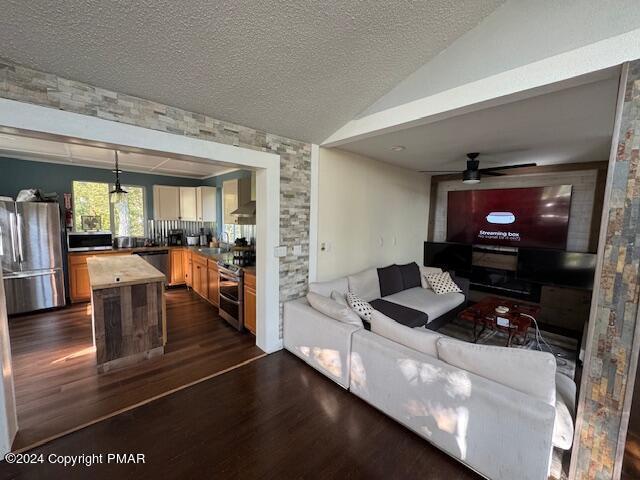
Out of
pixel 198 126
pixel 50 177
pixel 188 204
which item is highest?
pixel 198 126

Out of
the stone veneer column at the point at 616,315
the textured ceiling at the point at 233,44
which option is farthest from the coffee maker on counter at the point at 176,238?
the stone veneer column at the point at 616,315

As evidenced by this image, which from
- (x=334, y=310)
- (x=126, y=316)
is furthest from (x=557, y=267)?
(x=126, y=316)

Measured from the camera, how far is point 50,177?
4.56 metres

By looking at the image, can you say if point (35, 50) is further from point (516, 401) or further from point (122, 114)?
point (516, 401)

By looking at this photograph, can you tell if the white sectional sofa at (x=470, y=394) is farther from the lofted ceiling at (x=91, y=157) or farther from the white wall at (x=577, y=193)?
the white wall at (x=577, y=193)

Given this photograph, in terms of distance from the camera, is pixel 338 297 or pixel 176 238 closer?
pixel 338 297

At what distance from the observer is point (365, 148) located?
342 centimetres

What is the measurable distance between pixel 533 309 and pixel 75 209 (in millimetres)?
7340

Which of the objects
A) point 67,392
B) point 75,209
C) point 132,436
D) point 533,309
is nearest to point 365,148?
point 533,309

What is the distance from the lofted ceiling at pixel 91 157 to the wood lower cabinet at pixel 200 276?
1.67 meters

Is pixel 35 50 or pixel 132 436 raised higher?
pixel 35 50

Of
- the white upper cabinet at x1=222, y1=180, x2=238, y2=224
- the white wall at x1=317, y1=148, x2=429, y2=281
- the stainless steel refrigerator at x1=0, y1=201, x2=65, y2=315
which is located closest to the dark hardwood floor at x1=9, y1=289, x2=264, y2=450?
the stainless steel refrigerator at x1=0, y1=201, x2=65, y2=315

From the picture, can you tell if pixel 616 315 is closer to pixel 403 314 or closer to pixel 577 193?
pixel 403 314

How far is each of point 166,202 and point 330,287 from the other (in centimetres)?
430
